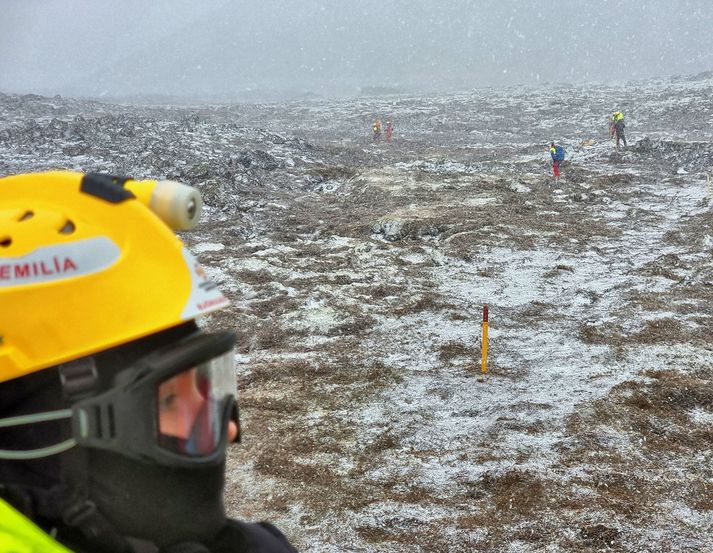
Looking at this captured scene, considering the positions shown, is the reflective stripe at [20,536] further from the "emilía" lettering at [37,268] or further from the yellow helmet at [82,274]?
the "emilía" lettering at [37,268]

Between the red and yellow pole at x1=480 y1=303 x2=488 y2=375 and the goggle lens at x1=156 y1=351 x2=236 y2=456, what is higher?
the goggle lens at x1=156 y1=351 x2=236 y2=456

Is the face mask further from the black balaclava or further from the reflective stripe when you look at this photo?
the reflective stripe

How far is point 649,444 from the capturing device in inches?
185

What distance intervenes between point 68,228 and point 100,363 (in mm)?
307

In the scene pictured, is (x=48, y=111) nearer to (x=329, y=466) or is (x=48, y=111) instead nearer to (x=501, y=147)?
(x=501, y=147)

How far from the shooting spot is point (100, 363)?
1.22 m

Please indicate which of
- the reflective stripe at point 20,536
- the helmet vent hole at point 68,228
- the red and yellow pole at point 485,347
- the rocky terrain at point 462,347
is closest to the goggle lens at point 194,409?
the reflective stripe at point 20,536

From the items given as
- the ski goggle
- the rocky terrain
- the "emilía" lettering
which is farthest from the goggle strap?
the rocky terrain

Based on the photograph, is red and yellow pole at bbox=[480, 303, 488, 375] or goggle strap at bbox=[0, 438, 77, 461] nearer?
goggle strap at bbox=[0, 438, 77, 461]

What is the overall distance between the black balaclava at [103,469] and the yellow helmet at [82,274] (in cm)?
6

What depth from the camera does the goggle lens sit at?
127cm

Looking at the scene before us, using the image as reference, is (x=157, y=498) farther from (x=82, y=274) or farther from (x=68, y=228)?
(x=68, y=228)

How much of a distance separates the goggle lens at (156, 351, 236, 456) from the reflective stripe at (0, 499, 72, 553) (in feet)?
0.94

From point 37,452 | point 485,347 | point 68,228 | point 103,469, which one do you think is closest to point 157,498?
point 103,469
